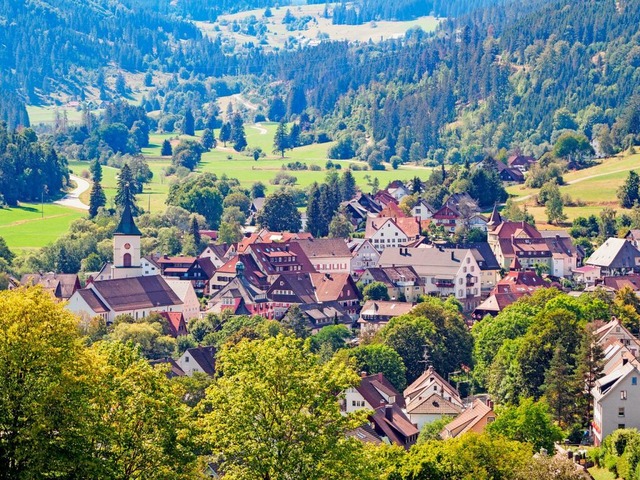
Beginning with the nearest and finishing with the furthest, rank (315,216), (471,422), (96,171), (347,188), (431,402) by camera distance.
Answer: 1. (471,422)
2. (431,402)
3. (315,216)
4. (347,188)
5. (96,171)

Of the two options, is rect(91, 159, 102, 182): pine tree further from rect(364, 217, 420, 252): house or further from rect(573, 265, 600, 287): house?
rect(573, 265, 600, 287): house

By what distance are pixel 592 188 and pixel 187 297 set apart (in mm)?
57289

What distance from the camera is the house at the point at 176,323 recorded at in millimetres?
100175

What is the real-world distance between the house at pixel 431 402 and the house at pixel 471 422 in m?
3.84

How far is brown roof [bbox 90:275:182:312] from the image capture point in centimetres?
10306

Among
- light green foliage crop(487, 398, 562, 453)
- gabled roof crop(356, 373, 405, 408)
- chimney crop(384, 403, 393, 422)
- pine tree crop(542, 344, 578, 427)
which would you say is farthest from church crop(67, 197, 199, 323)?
light green foliage crop(487, 398, 562, 453)

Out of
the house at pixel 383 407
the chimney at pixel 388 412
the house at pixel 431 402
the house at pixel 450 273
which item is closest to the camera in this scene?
the house at pixel 383 407

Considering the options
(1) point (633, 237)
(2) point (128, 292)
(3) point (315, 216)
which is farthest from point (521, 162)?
(2) point (128, 292)

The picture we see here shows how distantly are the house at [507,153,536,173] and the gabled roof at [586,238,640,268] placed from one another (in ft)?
161

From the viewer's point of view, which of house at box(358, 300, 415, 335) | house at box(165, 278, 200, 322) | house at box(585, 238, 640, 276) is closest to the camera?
house at box(358, 300, 415, 335)

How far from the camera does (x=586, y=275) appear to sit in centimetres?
12206

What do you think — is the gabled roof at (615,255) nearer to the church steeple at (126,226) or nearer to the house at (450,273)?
the house at (450,273)

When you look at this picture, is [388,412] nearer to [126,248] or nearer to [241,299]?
[241,299]

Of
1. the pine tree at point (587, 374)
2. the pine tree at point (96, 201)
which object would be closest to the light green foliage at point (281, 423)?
the pine tree at point (587, 374)
